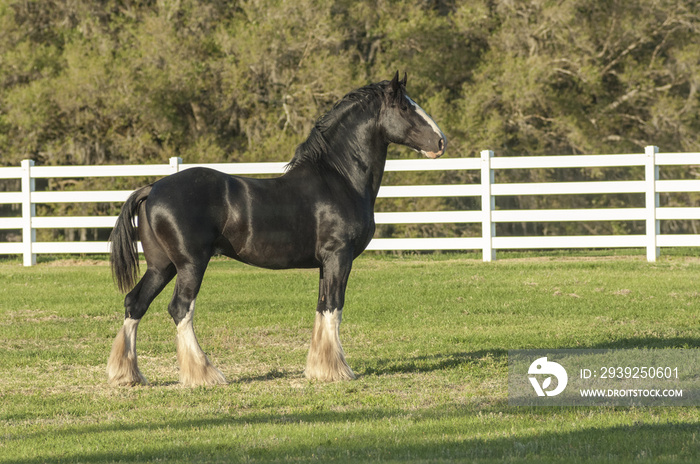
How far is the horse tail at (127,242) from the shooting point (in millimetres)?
7086

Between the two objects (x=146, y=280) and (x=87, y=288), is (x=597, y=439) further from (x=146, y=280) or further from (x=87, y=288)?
(x=87, y=288)

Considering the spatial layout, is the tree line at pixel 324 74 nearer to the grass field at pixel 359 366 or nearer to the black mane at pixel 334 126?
the grass field at pixel 359 366

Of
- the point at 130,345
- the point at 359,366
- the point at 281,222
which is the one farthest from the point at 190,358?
the point at 359,366

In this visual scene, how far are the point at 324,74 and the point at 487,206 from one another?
6.42 m

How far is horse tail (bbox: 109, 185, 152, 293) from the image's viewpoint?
7.09 meters

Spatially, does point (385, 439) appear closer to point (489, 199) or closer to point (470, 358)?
point (470, 358)

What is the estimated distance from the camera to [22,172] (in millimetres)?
16422

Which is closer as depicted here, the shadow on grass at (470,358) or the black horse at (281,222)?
the black horse at (281,222)

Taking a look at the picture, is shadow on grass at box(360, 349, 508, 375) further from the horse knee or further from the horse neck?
the horse knee

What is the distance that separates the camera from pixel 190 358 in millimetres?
6801

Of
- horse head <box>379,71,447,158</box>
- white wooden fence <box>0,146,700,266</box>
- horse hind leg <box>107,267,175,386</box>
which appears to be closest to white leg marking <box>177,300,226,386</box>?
horse hind leg <box>107,267,175,386</box>

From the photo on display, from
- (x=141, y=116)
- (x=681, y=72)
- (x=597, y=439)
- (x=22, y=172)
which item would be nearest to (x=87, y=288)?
(x=22, y=172)

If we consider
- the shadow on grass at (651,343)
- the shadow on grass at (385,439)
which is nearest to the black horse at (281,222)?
the shadow on grass at (385,439)

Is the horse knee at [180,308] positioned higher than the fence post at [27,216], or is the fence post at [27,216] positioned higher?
the fence post at [27,216]
